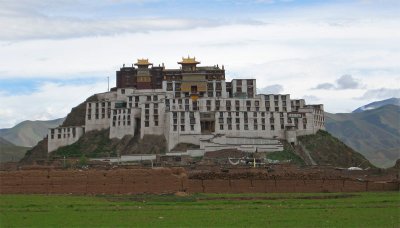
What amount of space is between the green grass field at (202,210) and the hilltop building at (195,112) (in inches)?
1627

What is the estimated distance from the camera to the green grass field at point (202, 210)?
39.0 meters

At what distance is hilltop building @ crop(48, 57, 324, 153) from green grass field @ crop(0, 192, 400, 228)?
4132cm

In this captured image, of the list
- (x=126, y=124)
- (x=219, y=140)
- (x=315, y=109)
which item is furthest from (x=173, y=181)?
(x=315, y=109)

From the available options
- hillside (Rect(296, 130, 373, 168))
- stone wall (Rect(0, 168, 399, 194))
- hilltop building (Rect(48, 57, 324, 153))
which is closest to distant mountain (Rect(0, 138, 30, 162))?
hilltop building (Rect(48, 57, 324, 153))

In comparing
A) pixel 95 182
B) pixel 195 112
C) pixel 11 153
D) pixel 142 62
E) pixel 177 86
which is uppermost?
pixel 142 62

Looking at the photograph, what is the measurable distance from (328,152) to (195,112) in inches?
639

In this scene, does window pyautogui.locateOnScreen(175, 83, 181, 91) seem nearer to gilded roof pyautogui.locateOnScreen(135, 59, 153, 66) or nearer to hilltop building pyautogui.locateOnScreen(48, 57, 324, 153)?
hilltop building pyautogui.locateOnScreen(48, 57, 324, 153)

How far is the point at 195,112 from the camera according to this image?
335 feet

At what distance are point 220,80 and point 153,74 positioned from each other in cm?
921

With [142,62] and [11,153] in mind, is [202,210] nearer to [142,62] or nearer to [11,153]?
[142,62]

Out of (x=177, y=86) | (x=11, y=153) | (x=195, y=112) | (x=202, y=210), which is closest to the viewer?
(x=202, y=210)

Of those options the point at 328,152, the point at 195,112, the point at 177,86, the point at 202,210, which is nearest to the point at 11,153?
the point at 177,86

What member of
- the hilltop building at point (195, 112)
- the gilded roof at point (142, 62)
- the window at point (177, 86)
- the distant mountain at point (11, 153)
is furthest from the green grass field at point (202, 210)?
the distant mountain at point (11, 153)

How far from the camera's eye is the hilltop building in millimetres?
100188
